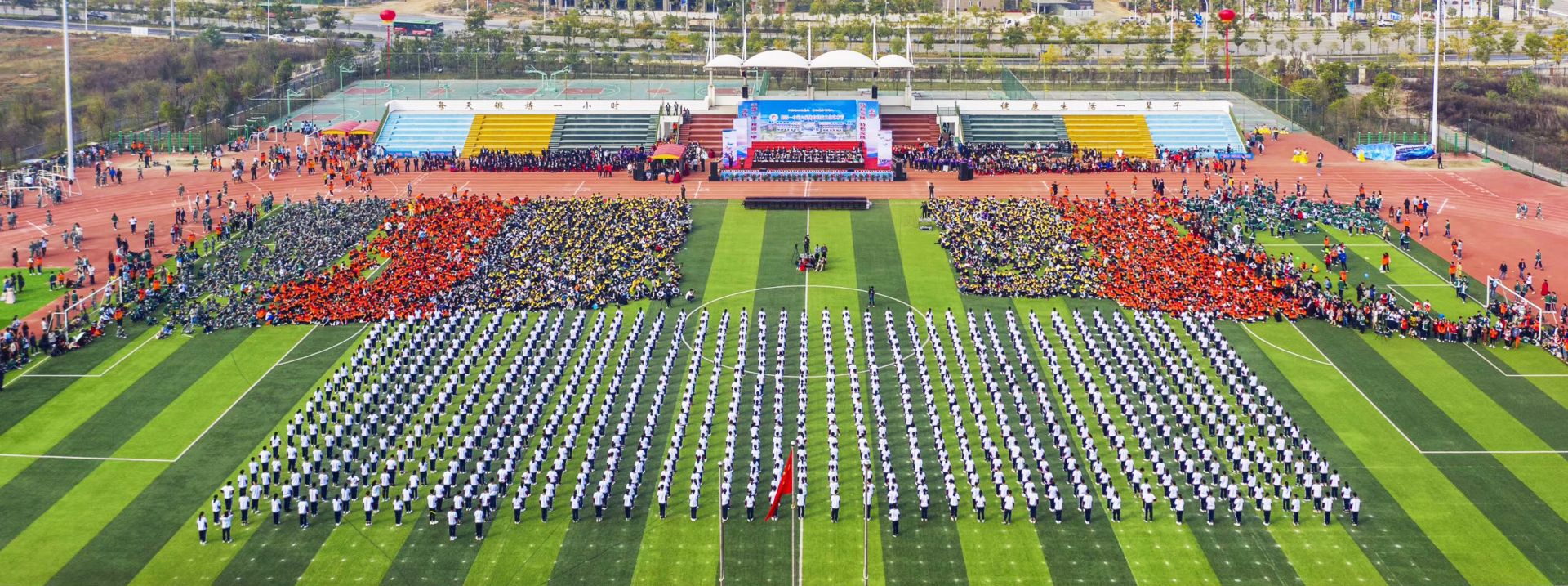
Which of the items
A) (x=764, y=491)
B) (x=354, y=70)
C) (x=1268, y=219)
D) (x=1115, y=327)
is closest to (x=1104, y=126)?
(x=1268, y=219)

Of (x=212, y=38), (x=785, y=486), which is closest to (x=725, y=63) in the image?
(x=212, y=38)

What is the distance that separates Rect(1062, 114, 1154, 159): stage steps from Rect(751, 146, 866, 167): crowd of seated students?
1673 centimetres

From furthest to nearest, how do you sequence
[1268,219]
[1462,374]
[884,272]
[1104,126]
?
[1104,126], [1268,219], [884,272], [1462,374]

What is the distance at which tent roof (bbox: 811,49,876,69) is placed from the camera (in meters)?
117

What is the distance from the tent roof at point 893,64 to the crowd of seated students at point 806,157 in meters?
10.8

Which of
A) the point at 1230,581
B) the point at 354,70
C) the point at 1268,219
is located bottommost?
the point at 1230,581

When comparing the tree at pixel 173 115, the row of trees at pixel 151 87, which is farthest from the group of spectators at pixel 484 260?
the row of trees at pixel 151 87

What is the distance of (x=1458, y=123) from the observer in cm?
12862

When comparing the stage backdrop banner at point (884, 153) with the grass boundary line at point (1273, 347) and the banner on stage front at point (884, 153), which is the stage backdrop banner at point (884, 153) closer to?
the banner on stage front at point (884, 153)

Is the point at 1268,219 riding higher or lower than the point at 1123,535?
higher

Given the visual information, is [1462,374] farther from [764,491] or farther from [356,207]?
[356,207]

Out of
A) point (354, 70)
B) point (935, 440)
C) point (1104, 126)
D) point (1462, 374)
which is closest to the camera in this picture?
point (935, 440)

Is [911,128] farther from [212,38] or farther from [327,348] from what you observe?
[212,38]

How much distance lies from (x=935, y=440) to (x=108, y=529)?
26204 millimetres
